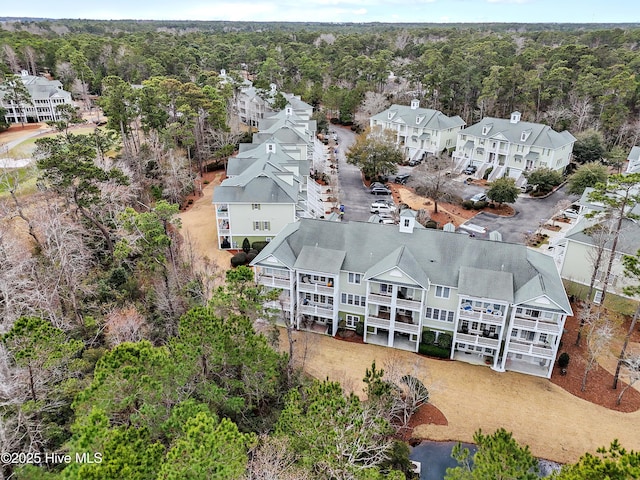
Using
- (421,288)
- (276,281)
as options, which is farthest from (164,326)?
(421,288)

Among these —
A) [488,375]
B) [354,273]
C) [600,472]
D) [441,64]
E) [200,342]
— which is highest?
[441,64]

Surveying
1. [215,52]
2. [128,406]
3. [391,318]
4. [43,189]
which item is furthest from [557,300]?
[215,52]

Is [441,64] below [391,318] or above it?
above

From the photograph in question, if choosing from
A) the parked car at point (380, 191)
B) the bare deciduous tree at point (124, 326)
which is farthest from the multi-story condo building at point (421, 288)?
the parked car at point (380, 191)

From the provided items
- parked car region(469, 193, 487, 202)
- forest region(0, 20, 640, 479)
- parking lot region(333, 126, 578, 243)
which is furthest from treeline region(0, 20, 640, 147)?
parked car region(469, 193, 487, 202)

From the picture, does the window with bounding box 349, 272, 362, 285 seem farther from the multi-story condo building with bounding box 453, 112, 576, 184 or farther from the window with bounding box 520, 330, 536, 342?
the multi-story condo building with bounding box 453, 112, 576, 184

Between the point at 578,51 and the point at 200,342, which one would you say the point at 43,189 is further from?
the point at 578,51

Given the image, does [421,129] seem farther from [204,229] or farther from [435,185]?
[204,229]
